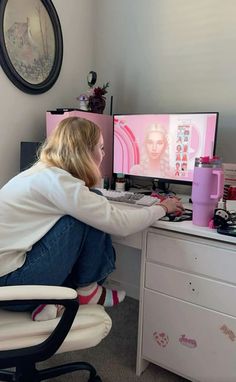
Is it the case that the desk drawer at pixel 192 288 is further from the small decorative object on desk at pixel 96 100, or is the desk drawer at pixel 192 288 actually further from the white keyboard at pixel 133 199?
the small decorative object on desk at pixel 96 100

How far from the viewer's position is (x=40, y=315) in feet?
3.25

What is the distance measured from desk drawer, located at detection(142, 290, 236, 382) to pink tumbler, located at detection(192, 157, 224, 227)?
348mm

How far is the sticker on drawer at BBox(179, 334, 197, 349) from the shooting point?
1.27m

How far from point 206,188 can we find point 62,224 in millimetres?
526

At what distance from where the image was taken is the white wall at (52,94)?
181 cm

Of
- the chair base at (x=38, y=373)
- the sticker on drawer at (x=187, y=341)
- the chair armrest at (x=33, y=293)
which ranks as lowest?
the chair base at (x=38, y=373)

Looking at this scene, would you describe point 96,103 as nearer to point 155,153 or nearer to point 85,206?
point 155,153

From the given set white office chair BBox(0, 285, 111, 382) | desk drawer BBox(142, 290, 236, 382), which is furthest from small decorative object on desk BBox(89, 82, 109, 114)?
A: white office chair BBox(0, 285, 111, 382)

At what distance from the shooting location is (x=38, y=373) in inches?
47.1

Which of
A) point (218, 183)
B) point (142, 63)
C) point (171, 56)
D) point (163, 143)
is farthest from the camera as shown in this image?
point (142, 63)

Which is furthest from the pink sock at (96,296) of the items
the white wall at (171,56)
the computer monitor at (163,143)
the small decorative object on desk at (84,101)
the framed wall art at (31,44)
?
A: the framed wall art at (31,44)

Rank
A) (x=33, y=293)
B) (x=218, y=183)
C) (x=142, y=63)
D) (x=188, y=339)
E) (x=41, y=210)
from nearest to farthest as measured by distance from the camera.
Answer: (x=33, y=293), (x=41, y=210), (x=218, y=183), (x=188, y=339), (x=142, y=63)

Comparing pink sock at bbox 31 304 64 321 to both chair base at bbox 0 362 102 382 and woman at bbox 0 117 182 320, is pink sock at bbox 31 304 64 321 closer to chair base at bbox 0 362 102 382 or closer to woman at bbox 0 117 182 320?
woman at bbox 0 117 182 320

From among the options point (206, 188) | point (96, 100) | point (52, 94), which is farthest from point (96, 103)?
point (206, 188)
